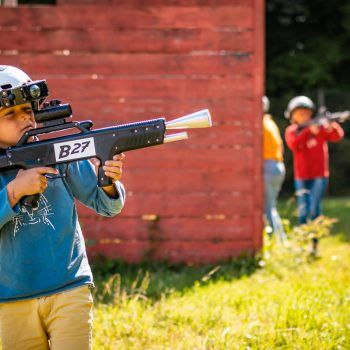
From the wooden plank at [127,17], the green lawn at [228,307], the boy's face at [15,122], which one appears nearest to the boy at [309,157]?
the green lawn at [228,307]

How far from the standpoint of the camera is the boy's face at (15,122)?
2883 millimetres

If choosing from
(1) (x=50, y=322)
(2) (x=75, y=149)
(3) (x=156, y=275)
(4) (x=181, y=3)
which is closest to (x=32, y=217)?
(2) (x=75, y=149)

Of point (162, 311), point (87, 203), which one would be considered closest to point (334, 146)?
point (162, 311)

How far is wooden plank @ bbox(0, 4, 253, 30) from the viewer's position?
6.30 meters

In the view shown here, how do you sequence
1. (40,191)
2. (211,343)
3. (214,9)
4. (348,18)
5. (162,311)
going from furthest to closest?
1. (348,18)
2. (214,9)
3. (162,311)
4. (211,343)
5. (40,191)

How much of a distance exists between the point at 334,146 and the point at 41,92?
562 inches

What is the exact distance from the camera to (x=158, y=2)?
6.36m

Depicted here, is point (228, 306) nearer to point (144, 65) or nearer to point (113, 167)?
point (113, 167)

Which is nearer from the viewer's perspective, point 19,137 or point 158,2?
point 19,137

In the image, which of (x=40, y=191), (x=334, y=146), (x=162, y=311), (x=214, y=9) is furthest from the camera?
(x=334, y=146)

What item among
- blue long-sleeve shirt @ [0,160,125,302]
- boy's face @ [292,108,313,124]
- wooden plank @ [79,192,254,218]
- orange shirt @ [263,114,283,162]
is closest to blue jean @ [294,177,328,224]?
orange shirt @ [263,114,283,162]

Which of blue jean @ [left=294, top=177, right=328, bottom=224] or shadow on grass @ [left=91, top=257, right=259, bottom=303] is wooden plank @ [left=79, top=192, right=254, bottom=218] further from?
blue jean @ [left=294, top=177, right=328, bottom=224]

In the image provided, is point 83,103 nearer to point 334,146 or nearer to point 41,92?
point 41,92

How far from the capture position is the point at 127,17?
20.7ft
